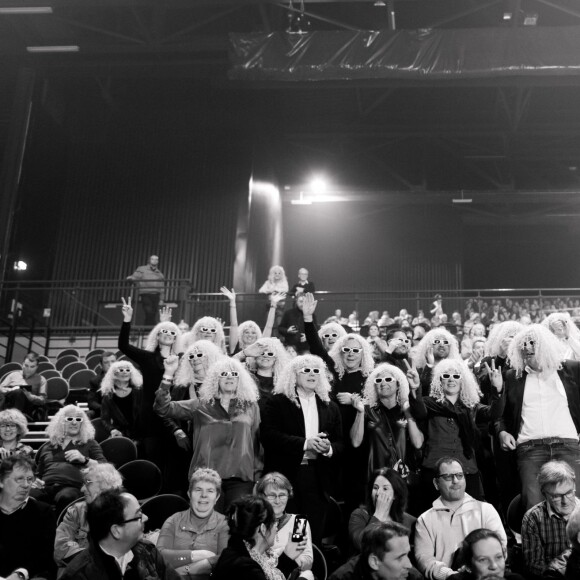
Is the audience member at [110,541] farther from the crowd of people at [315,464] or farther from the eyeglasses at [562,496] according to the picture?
the eyeglasses at [562,496]

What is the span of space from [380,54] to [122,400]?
757 cm

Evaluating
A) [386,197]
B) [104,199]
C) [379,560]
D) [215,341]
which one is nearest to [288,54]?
[104,199]

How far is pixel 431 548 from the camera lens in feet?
12.8

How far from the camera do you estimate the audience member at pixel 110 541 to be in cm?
307

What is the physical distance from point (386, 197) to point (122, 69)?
774cm

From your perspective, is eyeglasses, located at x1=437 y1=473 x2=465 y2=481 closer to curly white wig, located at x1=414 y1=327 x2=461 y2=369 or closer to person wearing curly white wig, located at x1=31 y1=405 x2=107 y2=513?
curly white wig, located at x1=414 y1=327 x2=461 y2=369

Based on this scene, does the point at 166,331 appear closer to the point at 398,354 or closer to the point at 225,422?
the point at 225,422

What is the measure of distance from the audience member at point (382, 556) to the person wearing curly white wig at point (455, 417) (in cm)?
119

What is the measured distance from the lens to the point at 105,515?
3125mm

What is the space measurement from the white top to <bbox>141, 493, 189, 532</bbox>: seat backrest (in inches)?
84.6

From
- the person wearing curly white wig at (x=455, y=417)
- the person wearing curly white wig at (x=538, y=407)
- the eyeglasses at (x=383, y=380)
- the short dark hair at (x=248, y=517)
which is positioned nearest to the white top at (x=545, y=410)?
the person wearing curly white wig at (x=538, y=407)

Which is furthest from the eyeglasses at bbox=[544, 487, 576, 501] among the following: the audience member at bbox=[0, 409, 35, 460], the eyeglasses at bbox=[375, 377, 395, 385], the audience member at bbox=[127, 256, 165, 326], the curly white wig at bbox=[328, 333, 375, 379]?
the audience member at bbox=[127, 256, 165, 326]

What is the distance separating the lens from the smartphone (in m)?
3.85

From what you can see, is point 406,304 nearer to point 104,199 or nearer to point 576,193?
point 576,193
